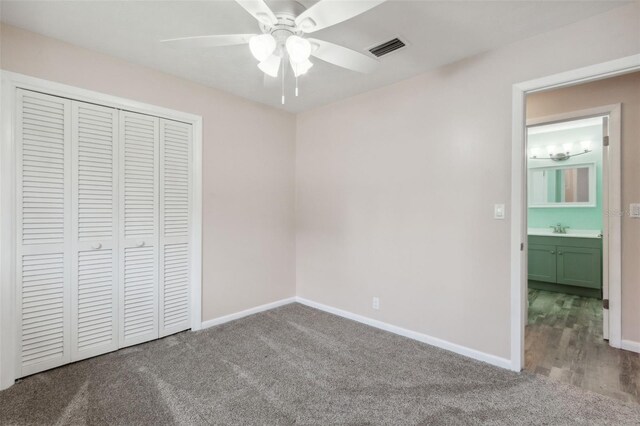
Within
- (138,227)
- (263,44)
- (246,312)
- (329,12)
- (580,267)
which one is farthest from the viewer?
(580,267)

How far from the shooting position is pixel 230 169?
3176mm

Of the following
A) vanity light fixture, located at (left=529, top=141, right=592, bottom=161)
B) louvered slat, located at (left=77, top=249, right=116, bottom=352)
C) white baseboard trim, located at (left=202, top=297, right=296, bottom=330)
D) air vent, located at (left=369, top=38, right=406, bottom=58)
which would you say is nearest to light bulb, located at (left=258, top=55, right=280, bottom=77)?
air vent, located at (left=369, top=38, right=406, bottom=58)

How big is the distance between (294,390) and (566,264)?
4.21 meters

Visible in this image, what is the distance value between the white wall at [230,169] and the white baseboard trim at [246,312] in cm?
5

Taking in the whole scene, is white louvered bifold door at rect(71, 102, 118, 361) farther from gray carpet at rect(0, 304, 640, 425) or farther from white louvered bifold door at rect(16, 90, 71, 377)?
gray carpet at rect(0, 304, 640, 425)

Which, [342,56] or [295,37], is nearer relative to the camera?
[295,37]

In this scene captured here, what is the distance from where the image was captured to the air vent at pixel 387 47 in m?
2.15

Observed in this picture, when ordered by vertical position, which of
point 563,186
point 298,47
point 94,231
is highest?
point 298,47

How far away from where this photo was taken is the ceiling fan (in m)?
1.32

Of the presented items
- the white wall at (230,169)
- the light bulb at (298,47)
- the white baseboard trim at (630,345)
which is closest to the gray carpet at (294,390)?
the white wall at (230,169)

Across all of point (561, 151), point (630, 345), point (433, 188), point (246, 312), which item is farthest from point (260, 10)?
point (561, 151)

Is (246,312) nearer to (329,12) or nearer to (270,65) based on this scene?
(270,65)

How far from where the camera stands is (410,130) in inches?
109

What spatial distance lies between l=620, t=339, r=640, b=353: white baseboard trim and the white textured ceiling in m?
2.57
